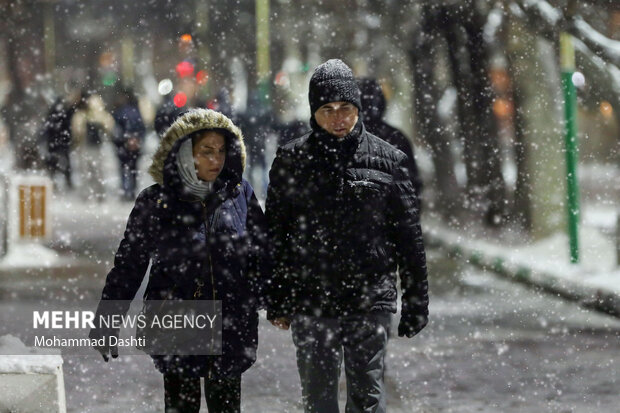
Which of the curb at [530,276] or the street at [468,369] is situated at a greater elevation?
the curb at [530,276]

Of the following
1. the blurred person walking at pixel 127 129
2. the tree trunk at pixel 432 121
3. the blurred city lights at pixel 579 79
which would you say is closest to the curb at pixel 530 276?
the blurred city lights at pixel 579 79

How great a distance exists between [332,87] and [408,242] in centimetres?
72

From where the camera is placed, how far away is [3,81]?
50.4m

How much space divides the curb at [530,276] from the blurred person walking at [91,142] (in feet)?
31.0

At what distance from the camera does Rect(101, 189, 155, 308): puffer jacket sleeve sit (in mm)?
5129

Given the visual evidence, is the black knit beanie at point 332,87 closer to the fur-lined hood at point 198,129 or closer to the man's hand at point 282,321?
the fur-lined hood at point 198,129

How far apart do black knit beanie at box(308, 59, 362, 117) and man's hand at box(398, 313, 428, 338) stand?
0.91m

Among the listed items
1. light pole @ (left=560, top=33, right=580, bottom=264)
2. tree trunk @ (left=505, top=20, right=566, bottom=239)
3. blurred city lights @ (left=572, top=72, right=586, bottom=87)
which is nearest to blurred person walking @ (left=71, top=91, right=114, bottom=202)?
tree trunk @ (left=505, top=20, right=566, bottom=239)

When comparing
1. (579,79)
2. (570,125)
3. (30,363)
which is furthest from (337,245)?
(579,79)

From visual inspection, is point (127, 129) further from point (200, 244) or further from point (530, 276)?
point (200, 244)

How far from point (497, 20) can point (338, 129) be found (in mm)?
12303

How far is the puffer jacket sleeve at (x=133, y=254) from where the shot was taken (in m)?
5.13

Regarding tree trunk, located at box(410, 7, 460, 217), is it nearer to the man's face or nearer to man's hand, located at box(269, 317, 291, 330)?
the man's face

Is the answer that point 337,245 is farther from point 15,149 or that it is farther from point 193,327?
point 15,149
